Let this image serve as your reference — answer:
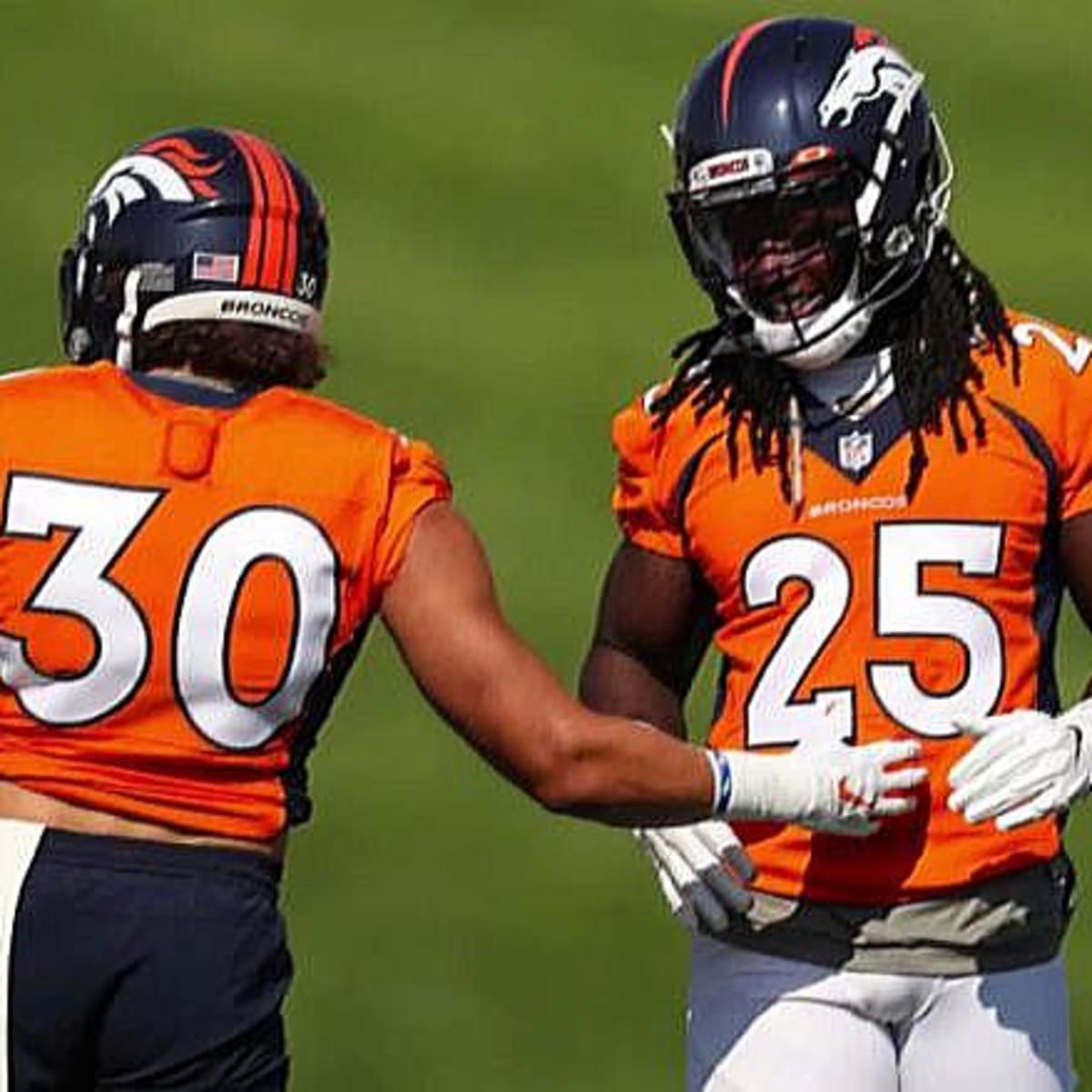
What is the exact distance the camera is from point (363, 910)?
570 centimetres

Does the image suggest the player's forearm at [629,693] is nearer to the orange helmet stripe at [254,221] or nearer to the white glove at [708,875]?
the white glove at [708,875]

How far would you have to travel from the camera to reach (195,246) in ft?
12.7

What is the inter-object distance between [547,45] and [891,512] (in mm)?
3058

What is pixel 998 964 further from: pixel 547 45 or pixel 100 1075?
pixel 547 45

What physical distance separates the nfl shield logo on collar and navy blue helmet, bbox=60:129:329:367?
62cm

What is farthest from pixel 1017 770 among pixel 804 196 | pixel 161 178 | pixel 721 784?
pixel 161 178

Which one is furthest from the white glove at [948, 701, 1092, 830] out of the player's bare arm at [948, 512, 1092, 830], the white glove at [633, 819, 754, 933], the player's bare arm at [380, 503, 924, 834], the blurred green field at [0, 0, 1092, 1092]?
the blurred green field at [0, 0, 1092, 1092]

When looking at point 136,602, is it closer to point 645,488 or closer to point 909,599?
point 645,488

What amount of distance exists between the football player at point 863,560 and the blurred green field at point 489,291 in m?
1.44

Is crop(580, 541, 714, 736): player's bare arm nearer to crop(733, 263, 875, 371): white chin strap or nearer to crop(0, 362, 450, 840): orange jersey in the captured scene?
crop(733, 263, 875, 371): white chin strap

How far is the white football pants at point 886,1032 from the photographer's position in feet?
13.2

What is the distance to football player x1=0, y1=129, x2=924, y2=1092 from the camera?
3.66m

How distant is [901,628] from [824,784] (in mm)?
246

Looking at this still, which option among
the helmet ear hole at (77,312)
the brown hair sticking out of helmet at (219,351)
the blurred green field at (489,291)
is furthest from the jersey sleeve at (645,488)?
the blurred green field at (489,291)
